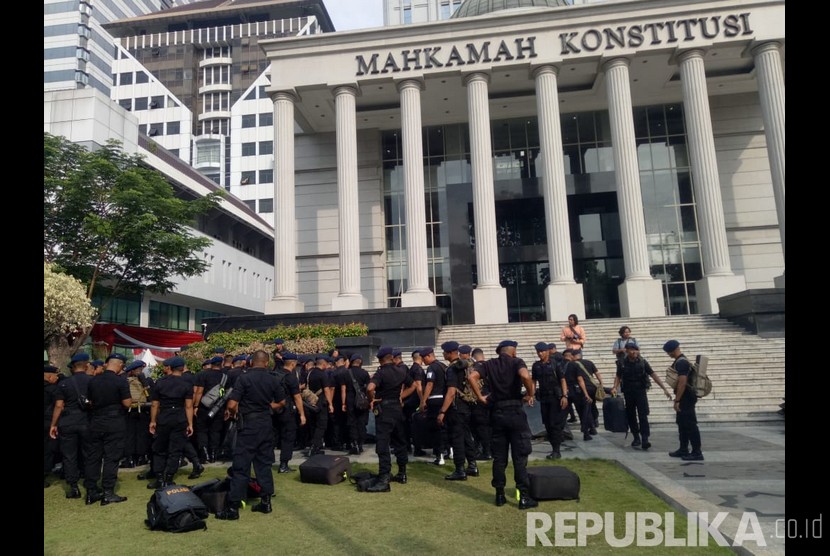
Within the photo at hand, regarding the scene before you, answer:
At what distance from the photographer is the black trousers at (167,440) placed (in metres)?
8.02

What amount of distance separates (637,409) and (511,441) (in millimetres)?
4508

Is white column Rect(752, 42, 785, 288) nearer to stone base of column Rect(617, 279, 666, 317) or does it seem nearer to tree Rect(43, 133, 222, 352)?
stone base of column Rect(617, 279, 666, 317)

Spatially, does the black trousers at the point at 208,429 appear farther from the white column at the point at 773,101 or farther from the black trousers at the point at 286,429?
the white column at the point at 773,101

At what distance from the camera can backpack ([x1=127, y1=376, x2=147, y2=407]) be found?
9.79m

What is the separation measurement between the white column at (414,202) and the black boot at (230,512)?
16778mm

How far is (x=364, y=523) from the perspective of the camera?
5.78 meters

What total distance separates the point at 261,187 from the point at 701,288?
56669mm

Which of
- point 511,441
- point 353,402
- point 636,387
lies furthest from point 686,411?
point 353,402

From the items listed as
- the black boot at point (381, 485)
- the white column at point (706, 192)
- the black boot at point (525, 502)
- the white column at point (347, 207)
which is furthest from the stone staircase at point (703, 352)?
the black boot at point (381, 485)

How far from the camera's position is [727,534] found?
15.6 ft

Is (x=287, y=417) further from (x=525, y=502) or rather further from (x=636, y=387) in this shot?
(x=636, y=387)

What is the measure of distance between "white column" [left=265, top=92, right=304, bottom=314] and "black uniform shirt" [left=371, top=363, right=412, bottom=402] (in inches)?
669

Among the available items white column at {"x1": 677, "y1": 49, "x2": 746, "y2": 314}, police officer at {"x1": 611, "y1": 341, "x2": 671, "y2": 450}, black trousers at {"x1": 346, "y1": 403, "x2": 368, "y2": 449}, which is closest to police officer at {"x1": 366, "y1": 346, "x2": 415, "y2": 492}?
black trousers at {"x1": 346, "y1": 403, "x2": 368, "y2": 449}
